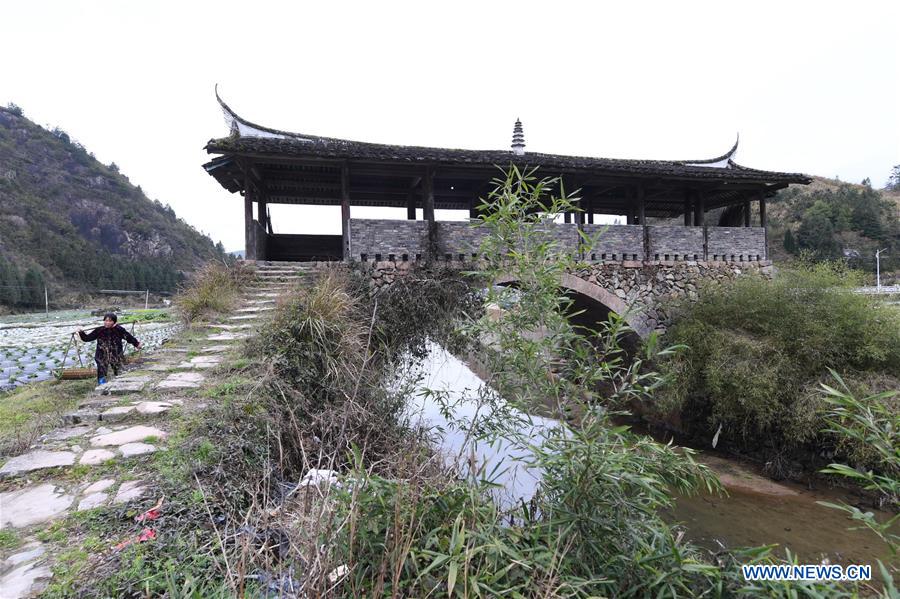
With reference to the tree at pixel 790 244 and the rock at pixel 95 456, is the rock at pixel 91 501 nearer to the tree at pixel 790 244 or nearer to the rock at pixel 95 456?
the rock at pixel 95 456

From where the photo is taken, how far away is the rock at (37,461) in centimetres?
229

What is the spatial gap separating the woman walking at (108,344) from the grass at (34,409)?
37 cm

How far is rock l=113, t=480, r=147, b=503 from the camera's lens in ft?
6.63

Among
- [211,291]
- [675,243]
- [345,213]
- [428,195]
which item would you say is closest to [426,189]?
[428,195]

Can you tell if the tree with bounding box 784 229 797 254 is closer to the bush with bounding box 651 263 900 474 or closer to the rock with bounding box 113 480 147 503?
the bush with bounding box 651 263 900 474

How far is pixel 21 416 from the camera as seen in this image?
12.3ft

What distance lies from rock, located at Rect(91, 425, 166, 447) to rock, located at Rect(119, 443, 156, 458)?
0.06 meters

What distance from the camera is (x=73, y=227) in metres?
37.5

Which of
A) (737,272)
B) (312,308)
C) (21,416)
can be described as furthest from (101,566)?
(737,272)

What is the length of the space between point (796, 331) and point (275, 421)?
25.9ft

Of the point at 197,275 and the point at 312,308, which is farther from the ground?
the point at 197,275

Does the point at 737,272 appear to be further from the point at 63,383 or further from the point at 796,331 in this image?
the point at 63,383

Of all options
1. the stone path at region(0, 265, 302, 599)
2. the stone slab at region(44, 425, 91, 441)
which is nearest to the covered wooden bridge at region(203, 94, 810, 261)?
the stone path at region(0, 265, 302, 599)

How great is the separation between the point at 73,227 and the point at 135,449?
159 feet
